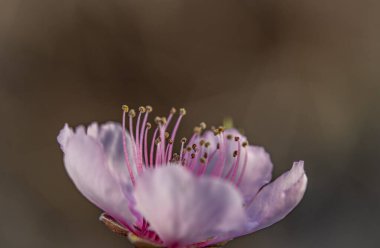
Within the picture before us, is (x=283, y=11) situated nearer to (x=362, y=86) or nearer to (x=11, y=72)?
(x=362, y=86)

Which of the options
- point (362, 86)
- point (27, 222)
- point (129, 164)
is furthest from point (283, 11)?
point (129, 164)

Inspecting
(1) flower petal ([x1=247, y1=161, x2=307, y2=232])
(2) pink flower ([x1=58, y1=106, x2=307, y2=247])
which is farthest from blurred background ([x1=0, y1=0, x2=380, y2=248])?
(1) flower petal ([x1=247, y1=161, x2=307, y2=232])

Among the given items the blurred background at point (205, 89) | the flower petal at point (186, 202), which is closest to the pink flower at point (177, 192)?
the flower petal at point (186, 202)

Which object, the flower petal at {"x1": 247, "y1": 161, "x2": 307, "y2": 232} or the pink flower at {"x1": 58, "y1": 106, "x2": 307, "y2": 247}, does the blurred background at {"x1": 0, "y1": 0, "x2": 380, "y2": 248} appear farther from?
the flower petal at {"x1": 247, "y1": 161, "x2": 307, "y2": 232}

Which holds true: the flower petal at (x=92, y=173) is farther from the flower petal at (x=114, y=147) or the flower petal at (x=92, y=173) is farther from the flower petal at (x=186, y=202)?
the flower petal at (x=114, y=147)

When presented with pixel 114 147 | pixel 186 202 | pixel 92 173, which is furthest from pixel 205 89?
pixel 186 202

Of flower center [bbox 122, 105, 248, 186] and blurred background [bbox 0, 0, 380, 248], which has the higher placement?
blurred background [bbox 0, 0, 380, 248]
